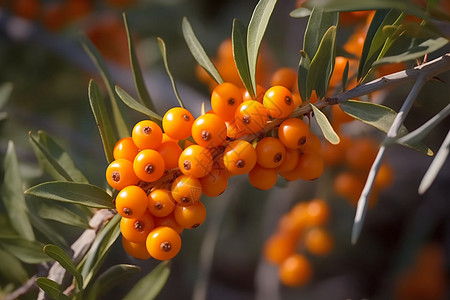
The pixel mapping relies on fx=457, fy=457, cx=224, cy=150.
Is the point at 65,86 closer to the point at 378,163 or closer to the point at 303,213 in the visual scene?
the point at 303,213

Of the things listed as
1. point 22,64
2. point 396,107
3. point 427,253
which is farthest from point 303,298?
point 22,64

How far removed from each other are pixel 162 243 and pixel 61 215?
0.36 metres

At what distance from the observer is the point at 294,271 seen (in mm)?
1704

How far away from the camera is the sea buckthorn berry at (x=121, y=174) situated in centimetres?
80

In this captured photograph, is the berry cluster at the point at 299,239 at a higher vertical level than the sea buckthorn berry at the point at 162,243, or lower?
lower

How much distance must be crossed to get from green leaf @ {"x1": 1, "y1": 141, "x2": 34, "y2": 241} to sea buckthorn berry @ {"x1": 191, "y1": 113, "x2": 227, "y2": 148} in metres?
0.55

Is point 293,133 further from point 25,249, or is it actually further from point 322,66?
point 25,249

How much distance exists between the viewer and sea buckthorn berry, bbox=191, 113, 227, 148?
782 millimetres

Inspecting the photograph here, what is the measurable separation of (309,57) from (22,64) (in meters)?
1.71

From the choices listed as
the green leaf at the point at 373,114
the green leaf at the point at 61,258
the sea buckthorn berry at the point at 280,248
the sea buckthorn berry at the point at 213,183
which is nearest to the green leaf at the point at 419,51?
the green leaf at the point at 373,114

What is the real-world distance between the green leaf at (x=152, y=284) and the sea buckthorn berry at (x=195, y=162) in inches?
15.0

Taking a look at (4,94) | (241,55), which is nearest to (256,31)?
(241,55)

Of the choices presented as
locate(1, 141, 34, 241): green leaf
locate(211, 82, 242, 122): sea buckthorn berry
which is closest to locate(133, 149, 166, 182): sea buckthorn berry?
locate(211, 82, 242, 122): sea buckthorn berry

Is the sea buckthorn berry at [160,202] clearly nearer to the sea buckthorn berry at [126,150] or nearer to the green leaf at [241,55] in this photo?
the sea buckthorn berry at [126,150]
